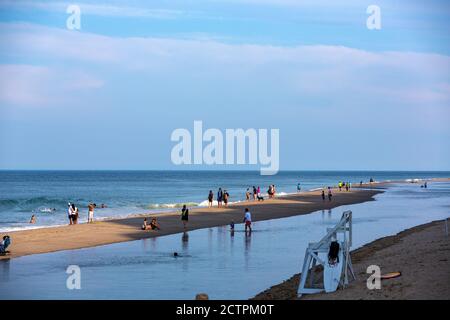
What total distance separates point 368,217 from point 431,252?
23.3 meters

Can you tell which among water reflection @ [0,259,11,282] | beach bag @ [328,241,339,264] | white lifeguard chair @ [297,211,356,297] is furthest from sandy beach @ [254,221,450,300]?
water reflection @ [0,259,11,282]

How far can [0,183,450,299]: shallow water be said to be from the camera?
17.2 metres

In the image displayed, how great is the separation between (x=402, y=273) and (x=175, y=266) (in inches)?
318

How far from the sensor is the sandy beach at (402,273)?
1376 centimetres

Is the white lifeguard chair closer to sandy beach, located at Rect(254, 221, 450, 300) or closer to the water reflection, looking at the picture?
sandy beach, located at Rect(254, 221, 450, 300)

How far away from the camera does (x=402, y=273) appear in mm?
16062

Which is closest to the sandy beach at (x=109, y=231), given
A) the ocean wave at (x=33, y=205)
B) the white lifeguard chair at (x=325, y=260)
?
the white lifeguard chair at (x=325, y=260)

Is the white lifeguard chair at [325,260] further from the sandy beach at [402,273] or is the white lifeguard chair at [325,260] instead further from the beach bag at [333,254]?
the sandy beach at [402,273]

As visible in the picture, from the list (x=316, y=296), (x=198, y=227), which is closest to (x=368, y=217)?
(x=198, y=227)

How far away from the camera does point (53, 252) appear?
2483 cm

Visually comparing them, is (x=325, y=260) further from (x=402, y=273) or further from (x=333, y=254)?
(x=402, y=273)

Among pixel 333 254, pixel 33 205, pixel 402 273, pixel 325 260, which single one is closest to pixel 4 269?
pixel 325 260

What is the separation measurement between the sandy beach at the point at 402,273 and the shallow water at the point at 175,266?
1653 mm
